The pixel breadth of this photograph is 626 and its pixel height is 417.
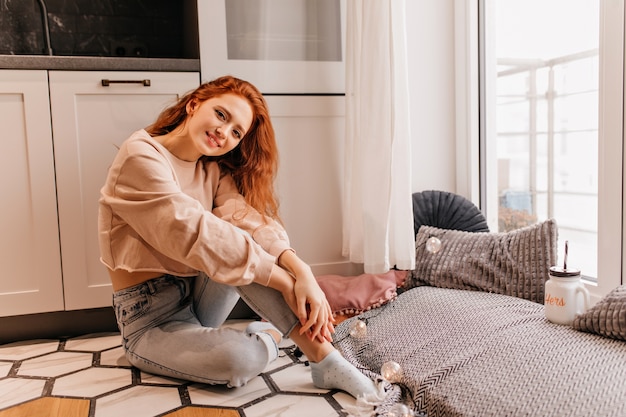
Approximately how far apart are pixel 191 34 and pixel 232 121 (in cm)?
78

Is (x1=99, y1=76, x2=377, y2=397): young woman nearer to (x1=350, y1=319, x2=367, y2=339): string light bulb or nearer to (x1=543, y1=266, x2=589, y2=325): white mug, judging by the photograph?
(x1=350, y1=319, x2=367, y2=339): string light bulb

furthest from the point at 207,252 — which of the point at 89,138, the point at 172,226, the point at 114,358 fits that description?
the point at 89,138

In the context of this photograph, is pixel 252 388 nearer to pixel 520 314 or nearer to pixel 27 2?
pixel 520 314

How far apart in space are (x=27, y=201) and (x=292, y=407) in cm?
112

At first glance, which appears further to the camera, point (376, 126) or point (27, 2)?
point (27, 2)

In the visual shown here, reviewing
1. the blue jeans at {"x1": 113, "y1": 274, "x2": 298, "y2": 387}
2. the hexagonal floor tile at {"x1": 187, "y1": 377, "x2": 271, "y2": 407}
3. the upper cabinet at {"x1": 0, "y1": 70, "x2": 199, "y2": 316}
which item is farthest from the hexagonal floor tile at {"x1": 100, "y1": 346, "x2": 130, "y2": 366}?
the hexagonal floor tile at {"x1": 187, "y1": 377, "x2": 271, "y2": 407}

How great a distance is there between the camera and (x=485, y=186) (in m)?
2.32

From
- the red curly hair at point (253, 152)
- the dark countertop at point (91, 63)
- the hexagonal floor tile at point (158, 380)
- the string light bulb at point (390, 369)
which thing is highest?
the dark countertop at point (91, 63)

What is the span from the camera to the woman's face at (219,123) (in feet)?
5.04

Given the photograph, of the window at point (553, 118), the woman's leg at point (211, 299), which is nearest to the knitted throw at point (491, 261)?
the window at point (553, 118)

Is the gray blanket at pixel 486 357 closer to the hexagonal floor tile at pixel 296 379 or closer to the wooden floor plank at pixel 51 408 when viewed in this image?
the hexagonal floor tile at pixel 296 379

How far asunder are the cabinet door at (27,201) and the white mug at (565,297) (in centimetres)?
149

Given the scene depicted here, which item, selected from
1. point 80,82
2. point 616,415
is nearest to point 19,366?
point 80,82

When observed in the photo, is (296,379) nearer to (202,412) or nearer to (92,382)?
(202,412)
